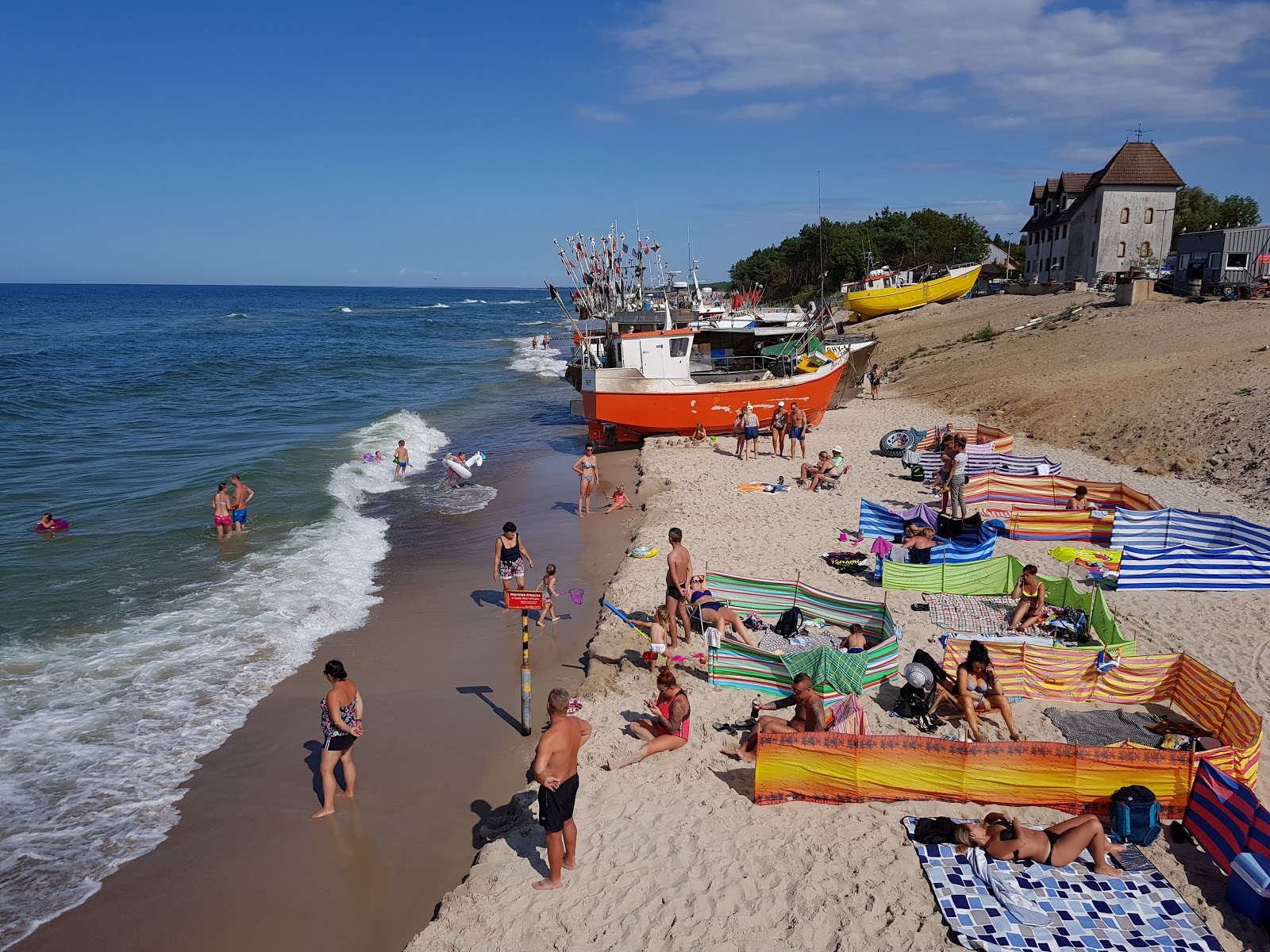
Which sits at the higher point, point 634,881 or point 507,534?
point 507,534

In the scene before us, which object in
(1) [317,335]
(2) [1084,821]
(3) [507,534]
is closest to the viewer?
(2) [1084,821]

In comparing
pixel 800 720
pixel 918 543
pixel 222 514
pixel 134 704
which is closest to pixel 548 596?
pixel 800 720

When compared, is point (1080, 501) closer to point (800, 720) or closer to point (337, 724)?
point (800, 720)

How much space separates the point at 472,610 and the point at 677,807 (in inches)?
222

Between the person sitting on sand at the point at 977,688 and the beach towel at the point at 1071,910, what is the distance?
1645mm

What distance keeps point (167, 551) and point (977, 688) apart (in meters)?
13.2

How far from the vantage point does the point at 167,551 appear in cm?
1445

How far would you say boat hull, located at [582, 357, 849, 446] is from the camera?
20.9 m

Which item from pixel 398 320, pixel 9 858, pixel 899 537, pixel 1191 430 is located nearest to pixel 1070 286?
pixel 1191 430

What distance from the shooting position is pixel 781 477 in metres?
17.1

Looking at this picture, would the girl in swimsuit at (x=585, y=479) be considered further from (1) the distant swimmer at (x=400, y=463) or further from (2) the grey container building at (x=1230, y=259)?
(2) the grey container building at (x=1230, y=259)

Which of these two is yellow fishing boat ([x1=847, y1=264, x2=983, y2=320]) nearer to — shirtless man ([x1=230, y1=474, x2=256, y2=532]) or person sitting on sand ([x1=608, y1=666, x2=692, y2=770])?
shirtless man ([x1=230, y1=474, x2=256, y2=532])

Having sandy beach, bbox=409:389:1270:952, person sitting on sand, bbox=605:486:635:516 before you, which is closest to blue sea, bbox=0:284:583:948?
person sitting on sand, bbox=605:486:635:516

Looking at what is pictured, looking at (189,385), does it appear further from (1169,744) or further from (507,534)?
(1169,744)
